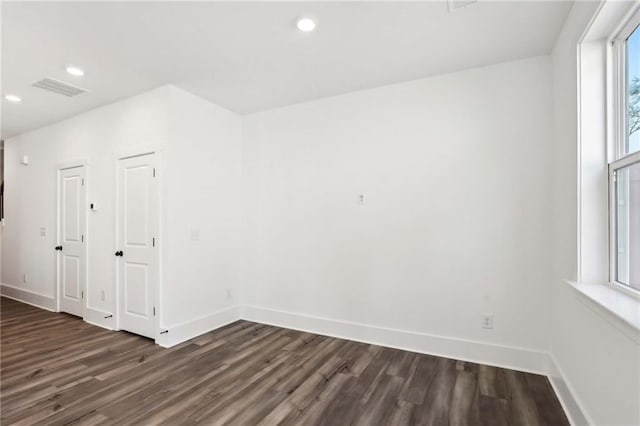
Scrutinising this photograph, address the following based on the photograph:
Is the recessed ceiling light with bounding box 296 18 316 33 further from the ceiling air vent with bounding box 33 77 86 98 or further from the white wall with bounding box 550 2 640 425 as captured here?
the ceiling air vent with bounding box 33 77 86 98

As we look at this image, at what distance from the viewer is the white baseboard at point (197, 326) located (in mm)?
3270

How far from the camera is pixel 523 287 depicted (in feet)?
8.95

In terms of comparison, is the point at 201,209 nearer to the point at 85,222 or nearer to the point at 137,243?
the point at 137,243

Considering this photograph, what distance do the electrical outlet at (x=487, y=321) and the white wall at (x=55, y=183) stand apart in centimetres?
379

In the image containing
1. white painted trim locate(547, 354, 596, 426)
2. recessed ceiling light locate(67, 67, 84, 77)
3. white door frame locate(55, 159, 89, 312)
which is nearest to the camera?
white painted trim locate(547, 354, 596, 426)

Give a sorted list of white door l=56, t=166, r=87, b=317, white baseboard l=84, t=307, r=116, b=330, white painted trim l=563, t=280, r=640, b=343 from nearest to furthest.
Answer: white painted trim l=563, t=280, r=640, b=343, white baseboard l=84, t=307, r=116, b=330, white door l=56, t=166, r=87, b=317

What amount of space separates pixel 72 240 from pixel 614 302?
230 inches

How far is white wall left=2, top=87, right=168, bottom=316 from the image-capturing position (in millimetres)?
3607

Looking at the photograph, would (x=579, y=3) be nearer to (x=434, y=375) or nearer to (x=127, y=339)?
(x=434, y=375)

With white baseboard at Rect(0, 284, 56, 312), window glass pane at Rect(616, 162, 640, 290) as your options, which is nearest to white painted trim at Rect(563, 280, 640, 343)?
window glass pane at Rect(616, 162, 640, 290)

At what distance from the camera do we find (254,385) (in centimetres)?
247

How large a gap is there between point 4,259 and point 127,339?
420 centimetres

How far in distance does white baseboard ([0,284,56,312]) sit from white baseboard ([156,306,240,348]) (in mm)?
2749

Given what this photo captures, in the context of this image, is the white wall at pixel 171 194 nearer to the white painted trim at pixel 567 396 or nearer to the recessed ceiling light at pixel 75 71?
the recessed ceiling light at pixel 75 71
